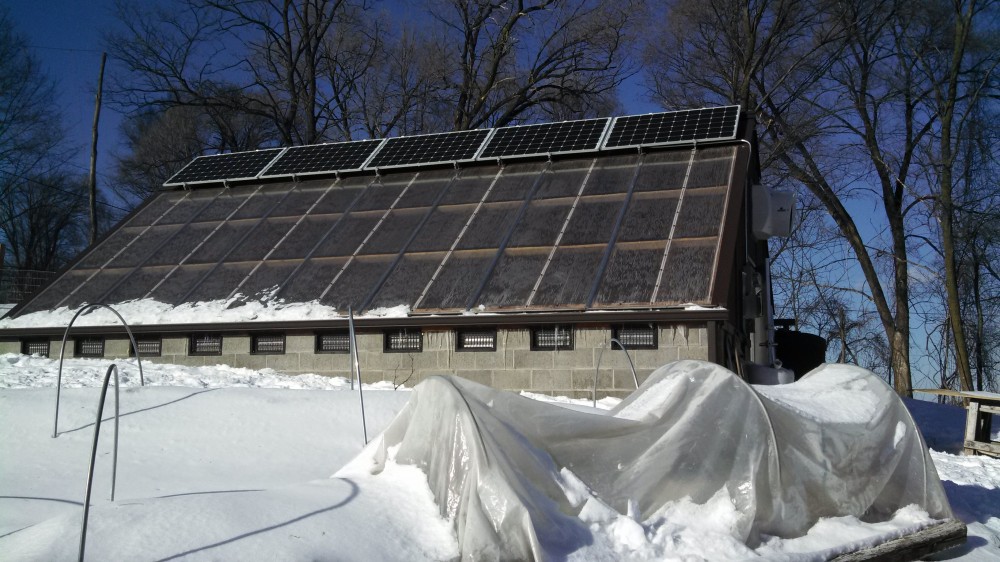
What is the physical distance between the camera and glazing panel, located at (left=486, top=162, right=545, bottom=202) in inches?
564

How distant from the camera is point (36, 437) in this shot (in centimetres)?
750

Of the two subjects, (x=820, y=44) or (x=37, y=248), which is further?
(x=37, y=248)

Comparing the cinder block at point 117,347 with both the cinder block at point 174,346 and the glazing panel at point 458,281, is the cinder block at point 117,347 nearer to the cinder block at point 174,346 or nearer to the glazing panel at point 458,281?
the cinder block at point 174,346

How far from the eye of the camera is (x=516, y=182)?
48.3 ft

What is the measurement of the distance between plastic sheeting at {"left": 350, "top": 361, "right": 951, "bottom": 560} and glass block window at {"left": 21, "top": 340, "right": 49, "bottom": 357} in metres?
10.2

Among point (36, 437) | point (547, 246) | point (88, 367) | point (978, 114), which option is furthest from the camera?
point (978, 114)

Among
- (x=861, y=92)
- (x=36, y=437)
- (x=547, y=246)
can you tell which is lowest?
(x=36, y=437)

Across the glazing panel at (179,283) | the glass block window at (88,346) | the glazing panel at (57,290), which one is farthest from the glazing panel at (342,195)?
the glazing panel at (57,290)

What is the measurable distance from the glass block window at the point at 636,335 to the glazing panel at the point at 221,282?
6457 mm

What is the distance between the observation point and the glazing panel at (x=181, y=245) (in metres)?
14.8

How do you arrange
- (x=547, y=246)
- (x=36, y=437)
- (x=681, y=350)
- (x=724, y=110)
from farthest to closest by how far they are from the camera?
(x=724, y=110), (x=547, y=246), (x=681, y=350), (x=36, y=437)

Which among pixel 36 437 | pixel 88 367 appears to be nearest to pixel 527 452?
pixel 36 437

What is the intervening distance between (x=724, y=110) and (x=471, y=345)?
23.0 ft

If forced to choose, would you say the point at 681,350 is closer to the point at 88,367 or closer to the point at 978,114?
the point at 88,367
